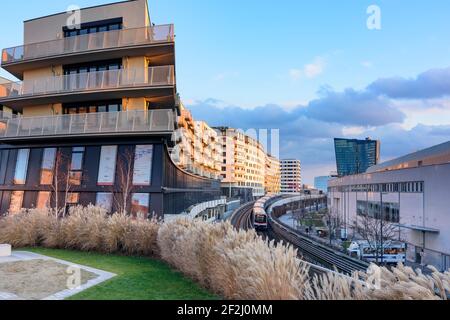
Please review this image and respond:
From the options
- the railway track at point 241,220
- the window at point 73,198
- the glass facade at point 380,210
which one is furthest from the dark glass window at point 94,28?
the glass facade at point 380,210

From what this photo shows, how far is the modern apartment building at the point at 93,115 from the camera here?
20.1m

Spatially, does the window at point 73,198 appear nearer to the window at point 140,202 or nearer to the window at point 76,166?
the window at point 76,166

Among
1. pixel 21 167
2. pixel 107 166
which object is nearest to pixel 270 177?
pixel 21 167

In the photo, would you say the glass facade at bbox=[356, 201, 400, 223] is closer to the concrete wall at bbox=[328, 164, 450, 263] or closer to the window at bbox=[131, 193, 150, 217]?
the concrete wall at bbox=[328, 164, 450, 263]

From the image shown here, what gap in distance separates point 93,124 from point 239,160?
103m

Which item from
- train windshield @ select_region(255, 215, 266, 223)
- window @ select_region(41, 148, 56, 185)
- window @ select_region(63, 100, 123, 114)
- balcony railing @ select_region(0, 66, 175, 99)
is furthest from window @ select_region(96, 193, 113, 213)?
train windshield @ select_region(255, 215, 266, 223)

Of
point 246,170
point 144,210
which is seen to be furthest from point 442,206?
point 246,170

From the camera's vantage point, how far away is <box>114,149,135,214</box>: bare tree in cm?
1988

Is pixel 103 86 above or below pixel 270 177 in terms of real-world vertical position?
below

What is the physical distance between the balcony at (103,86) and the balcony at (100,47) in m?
1.36

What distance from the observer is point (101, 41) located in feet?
70.2

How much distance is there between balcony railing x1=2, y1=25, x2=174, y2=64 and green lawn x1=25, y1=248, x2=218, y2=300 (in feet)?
48.4

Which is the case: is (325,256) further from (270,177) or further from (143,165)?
(270,177)
